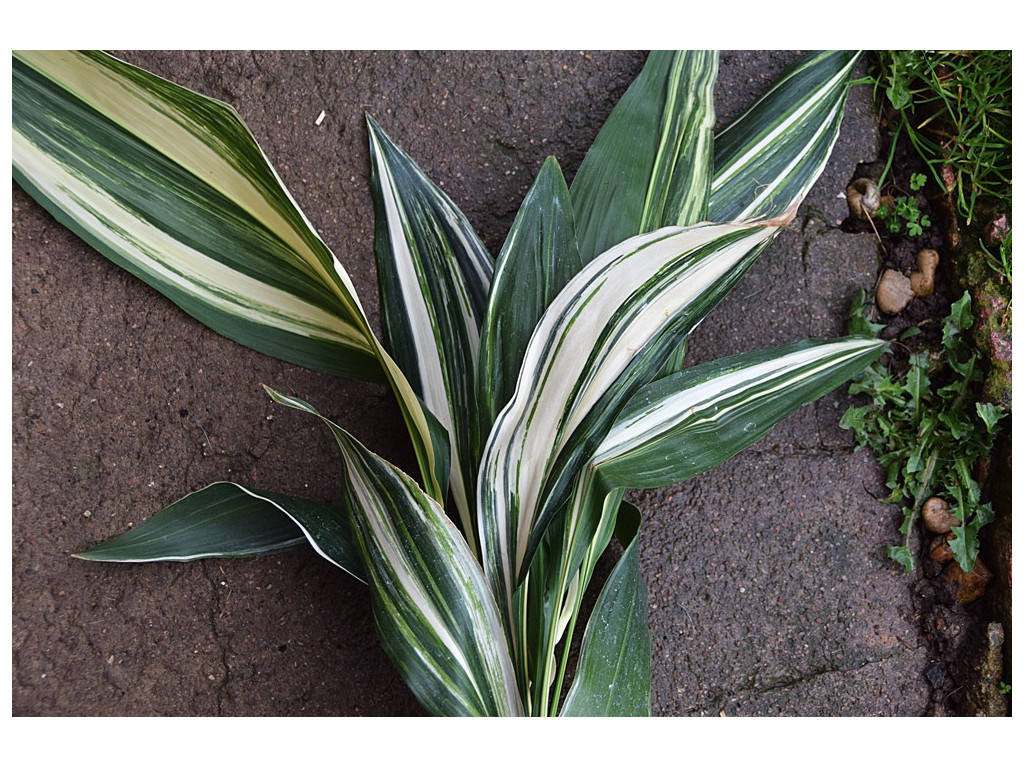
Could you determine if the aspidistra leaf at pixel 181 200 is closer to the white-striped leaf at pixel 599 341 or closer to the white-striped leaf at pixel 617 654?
the white-striped leaf at pixel 599 341

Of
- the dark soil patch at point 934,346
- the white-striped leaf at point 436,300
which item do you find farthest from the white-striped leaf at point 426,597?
the dark soil patch at point 934,346

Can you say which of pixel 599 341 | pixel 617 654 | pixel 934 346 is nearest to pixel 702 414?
pixel 599 341

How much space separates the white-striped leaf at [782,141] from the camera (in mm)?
834

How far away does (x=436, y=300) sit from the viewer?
2.63ft

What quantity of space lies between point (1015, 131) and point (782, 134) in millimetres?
301

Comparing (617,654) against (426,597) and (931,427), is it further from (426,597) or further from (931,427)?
(931,427)

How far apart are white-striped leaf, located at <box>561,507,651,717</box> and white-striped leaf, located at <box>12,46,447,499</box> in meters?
0.23

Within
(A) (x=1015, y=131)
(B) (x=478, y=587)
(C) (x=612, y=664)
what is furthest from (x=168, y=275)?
(A) (x=1015, y=131)

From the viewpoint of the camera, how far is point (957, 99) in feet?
3.05

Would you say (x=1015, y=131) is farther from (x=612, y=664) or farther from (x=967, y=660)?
(x=612, y=664)

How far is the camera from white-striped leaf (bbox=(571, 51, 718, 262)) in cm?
79

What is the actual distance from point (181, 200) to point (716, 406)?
615mm

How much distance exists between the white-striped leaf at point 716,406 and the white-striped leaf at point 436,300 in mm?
166

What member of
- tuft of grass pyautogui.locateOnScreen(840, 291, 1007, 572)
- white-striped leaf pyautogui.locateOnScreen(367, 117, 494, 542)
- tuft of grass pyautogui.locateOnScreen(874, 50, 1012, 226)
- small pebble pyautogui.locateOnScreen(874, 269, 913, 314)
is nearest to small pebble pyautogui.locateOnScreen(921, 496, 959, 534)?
tuft of grass pyautogui.locateOnScreen(840, 291, 1007, 572)
